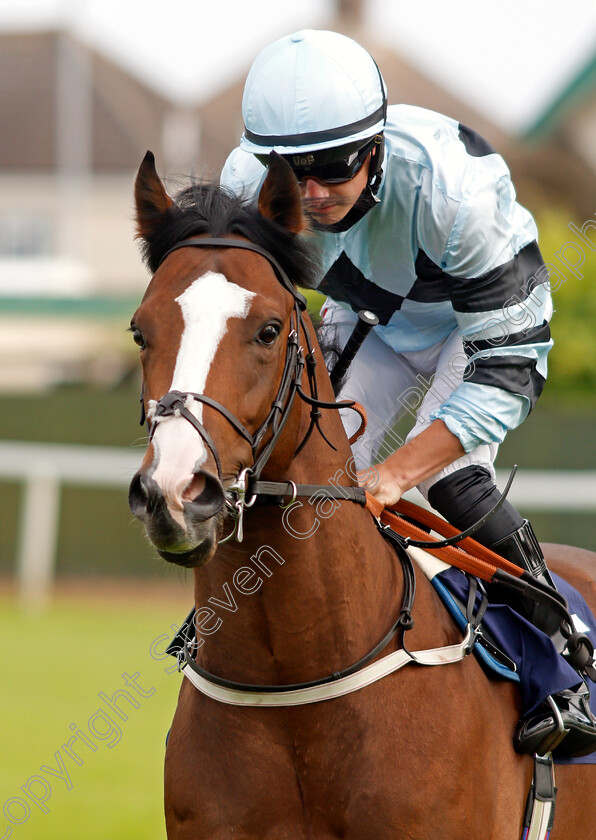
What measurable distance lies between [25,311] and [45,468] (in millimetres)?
10142

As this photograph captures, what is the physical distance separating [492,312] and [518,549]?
73 centimetres

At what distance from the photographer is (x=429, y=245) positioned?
3.15 metres

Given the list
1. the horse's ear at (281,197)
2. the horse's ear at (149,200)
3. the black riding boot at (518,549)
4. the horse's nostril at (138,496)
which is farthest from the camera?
the black riding boot at (518,549)

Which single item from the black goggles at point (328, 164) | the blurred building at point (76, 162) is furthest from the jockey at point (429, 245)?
the blurred building at point (76, 162)

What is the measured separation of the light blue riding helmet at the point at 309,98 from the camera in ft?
9.20

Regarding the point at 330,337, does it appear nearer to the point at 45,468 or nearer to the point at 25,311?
the point at 45,468

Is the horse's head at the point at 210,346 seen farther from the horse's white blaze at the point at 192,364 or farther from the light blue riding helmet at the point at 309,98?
the light blue riding helmet at the point at 309,98

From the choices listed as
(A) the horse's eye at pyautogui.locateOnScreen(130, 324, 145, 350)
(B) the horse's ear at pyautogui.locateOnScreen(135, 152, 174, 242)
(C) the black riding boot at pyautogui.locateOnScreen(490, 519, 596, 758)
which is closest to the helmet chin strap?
(B) the horse's ear at pyautogui.locateOnScreen(135, 152, 174, 242)

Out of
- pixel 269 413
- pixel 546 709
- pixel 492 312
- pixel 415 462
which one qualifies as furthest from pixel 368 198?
pixel 546 709

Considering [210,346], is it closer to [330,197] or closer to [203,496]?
[203,496]

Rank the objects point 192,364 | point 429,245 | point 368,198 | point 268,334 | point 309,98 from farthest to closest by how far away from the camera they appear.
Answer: point 429,245 → point 368,198 → point 309,98 → point 268,334 → point 192,364

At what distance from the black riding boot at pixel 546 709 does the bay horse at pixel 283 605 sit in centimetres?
23

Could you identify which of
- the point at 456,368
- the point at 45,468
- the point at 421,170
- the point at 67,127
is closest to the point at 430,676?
the point at 456,368

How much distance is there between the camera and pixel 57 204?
33.3m
